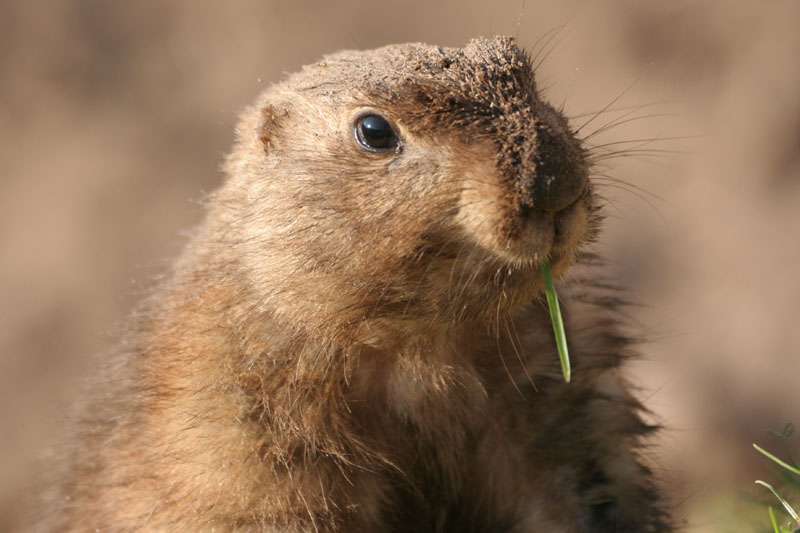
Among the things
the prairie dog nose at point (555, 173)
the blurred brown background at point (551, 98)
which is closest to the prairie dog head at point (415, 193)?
the prairie dog nose at point (555, 173)

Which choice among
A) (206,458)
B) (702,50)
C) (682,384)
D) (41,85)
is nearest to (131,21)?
(41,85)

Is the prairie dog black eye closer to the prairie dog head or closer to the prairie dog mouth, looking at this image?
the prairie dog head

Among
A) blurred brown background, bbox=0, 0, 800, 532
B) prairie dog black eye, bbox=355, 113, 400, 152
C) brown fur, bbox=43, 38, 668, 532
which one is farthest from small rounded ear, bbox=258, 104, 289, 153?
blurred brown background, bbox=0, 0, 800, 532

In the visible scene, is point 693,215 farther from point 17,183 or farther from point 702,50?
point 17,183

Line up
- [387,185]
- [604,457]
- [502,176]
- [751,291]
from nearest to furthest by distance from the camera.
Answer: [502,176]
[387,185]
[604,457]
[751,291]

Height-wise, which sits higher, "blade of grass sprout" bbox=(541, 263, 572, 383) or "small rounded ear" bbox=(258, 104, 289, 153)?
"small rounded ear" bbox=(258, 104, 289, 153)

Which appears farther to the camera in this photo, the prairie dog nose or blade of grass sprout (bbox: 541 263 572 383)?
blade of grass sprout (bbox: 541 263 572 383)

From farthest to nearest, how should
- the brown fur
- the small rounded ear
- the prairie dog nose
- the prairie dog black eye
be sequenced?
the small rounded ear
the prairie dog black eye
the brown fur
the prairie dog nose

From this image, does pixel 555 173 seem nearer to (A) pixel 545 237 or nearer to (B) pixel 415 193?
(A) pixel 545 237
